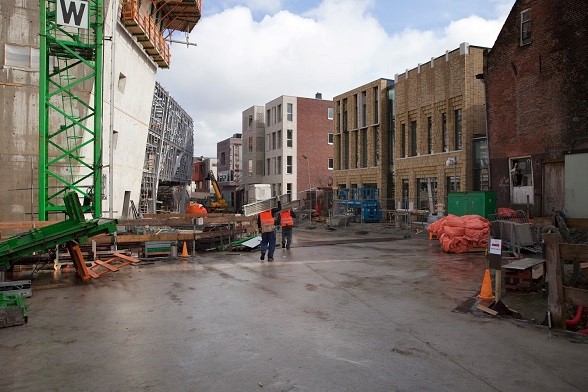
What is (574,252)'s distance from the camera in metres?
6.75

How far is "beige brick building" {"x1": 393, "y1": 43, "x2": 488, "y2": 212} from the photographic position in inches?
1085

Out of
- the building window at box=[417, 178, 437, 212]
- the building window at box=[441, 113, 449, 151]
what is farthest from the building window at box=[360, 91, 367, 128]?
the building window at box=[441, 113, 449, 151]

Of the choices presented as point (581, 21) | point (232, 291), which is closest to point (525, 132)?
point (581, 21)

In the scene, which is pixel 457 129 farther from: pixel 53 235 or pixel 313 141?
pixel 313 141

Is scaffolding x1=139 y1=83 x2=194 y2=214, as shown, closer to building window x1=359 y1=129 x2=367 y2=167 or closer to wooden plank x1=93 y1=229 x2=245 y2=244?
wooden plank x1=93 y1=229 x2=245 y2=244

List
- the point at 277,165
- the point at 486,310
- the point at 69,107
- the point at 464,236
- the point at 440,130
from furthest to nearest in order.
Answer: the point at 277,165 < the point at 440,130 < the point at 69,107 < the point at 464,236 < the point at 486,310

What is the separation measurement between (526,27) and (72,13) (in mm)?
19769

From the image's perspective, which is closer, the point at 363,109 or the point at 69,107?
the point at 69,107

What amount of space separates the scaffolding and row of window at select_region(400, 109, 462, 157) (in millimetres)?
19140

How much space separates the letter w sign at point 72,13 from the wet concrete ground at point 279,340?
8.62m

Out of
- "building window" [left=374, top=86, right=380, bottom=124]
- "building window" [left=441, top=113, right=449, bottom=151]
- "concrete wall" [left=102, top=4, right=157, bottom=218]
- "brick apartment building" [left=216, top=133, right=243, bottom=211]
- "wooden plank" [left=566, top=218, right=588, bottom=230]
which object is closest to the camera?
"wooden plank" [left=566, top=218, right=588, bottom=230]

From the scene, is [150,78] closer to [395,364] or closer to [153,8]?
[153,8]

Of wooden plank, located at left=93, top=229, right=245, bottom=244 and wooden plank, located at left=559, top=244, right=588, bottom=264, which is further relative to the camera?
wooden plank, located at left=93, top=229, right=245, bottom=244

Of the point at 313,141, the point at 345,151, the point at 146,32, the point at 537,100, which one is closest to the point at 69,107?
the point at 146,32
